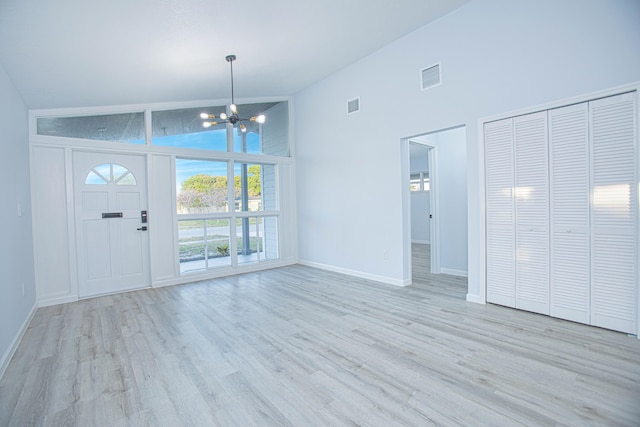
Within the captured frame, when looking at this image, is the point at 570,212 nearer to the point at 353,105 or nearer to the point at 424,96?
the point at 424,96

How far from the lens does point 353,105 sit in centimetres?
506

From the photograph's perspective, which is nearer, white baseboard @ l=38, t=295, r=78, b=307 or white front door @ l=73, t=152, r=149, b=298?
white baseboard @ l=38, t=295, r=78, b=307

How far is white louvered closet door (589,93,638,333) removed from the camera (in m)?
2.61

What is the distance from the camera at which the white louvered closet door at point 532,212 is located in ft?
10.2

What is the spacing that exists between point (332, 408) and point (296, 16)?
3827 millimetres

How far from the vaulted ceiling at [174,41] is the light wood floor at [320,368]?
2775mm

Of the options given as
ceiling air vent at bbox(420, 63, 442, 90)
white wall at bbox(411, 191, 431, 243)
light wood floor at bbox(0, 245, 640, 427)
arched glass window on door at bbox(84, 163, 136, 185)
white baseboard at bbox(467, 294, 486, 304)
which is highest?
ceiling air vent at bbox(420, 63, 442, 90)

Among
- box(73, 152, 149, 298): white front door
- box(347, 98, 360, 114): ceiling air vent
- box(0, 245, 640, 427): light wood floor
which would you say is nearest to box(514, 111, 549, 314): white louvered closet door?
box(0, 245, 640, 427): light wood floor

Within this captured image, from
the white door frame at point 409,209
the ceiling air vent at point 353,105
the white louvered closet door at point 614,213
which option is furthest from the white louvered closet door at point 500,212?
the ceiling air vent at point 353,105

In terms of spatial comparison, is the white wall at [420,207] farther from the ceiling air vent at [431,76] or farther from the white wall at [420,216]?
the ceiling air vent at [431,76]

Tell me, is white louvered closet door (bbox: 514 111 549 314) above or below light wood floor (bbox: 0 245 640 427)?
above

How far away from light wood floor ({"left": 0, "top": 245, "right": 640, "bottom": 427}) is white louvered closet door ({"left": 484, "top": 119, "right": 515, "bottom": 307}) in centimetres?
29

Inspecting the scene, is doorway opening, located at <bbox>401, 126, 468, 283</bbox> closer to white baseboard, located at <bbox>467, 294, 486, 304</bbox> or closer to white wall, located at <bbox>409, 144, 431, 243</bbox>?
white baseboard, located at <bbox>467, 294, 486, 304</bbox>

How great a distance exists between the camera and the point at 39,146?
13.0 ft
